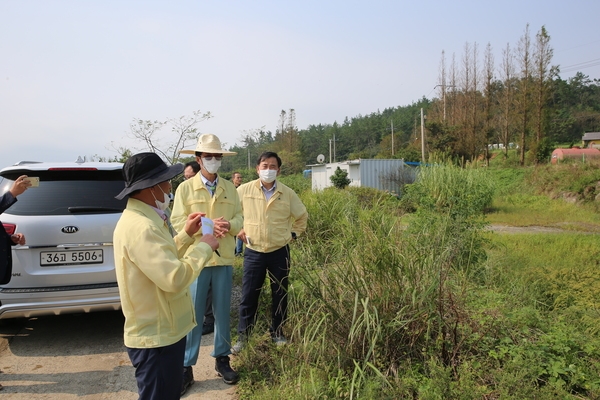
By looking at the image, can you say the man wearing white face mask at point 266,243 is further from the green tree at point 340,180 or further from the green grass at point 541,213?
the green tree at point 340,180

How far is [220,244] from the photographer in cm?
342

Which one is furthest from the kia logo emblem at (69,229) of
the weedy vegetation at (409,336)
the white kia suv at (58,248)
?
the weedy vegetation at (409,336)

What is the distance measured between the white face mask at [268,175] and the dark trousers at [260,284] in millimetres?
674

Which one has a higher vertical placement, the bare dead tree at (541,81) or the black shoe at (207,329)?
the bare dead tree at (541,81)

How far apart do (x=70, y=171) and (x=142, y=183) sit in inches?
106

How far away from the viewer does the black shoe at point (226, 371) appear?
328 cm

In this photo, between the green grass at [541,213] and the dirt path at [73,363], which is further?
the green grass at [541,213]

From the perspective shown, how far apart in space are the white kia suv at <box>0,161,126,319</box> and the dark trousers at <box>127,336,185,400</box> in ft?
6.94

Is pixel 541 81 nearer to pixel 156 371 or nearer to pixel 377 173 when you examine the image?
pixel 377 173

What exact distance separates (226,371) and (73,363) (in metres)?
1.57

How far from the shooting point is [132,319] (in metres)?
2.09

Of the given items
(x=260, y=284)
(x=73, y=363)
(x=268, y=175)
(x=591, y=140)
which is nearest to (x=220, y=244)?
(x=260, y=284)

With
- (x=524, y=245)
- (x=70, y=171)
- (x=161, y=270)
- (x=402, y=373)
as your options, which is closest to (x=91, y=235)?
(x=70, y=171)

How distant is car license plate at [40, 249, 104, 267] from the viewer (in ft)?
12.8
